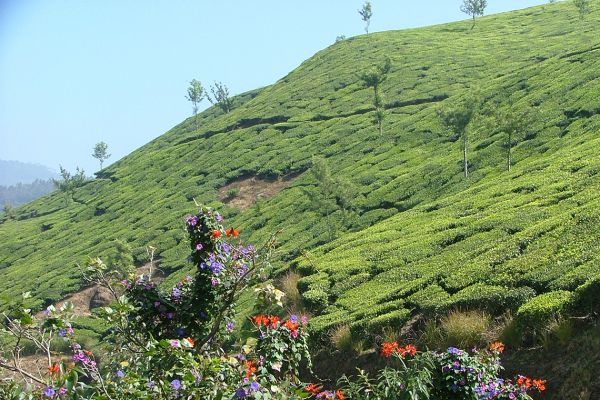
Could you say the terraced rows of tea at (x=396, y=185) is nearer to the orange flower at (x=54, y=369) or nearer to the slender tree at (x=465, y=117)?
the slender tree at (x=465, y=117)

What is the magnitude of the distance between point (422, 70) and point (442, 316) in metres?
71.8

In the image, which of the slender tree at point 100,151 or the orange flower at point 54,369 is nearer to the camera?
the orange flower at point 54,369

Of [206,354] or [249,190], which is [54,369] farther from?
[249,190]

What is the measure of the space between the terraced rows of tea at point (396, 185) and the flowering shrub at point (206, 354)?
600 cm

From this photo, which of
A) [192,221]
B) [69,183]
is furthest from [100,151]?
[192,221]

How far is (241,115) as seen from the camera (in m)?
90.8

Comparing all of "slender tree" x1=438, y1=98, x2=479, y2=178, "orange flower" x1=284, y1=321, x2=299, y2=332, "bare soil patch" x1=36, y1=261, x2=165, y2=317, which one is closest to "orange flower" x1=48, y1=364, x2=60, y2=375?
"orange flower" x1=284, y1=321, x2=299, y2=332

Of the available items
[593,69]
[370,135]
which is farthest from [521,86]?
[370,135]

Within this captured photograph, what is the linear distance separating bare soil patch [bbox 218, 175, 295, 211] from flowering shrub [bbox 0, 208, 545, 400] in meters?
47.1

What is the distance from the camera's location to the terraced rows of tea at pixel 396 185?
18.5 metres

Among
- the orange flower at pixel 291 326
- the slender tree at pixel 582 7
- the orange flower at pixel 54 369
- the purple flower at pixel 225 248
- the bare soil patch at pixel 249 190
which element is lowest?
the bare soil patch at pixel 249 190

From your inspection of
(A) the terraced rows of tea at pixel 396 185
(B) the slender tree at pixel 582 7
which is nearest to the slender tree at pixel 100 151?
(A) the terraced rows of tea at pixel 396 185

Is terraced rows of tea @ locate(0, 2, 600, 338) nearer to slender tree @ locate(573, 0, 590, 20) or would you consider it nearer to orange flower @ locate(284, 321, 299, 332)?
slender tree @ locate(573, 0, 590, 20)

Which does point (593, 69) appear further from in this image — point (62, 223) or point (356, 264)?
point (62, 223)
